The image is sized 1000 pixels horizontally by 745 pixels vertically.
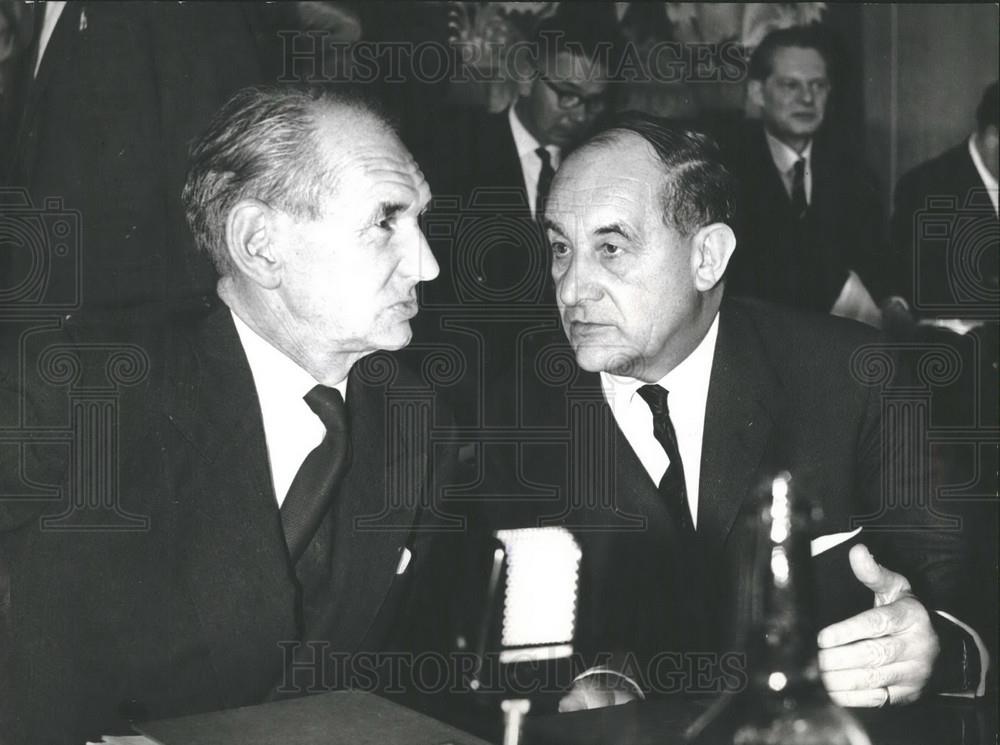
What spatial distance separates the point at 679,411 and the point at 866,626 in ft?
2.24

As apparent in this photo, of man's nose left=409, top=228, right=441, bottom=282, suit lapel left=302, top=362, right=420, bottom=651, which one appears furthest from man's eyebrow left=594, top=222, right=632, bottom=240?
suit lapel left=302, top=362, right=420, bottom=651

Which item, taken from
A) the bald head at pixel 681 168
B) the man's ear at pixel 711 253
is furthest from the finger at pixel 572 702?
the bald head at pixel 681 168

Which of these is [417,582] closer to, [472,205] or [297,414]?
[297,414]

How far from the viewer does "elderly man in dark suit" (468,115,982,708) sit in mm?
2740

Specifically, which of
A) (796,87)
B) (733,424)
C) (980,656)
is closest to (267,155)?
(733,424)

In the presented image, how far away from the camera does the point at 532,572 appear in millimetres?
2738

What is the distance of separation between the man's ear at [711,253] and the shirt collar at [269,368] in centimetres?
100

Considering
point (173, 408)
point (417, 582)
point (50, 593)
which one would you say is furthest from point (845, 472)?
point (50, 593)

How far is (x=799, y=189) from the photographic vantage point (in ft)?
9.72

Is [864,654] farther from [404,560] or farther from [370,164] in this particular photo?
[370,164]

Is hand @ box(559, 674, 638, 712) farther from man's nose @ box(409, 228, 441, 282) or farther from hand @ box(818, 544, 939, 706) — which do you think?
man's nose @ box(409, 228, 441, 282)

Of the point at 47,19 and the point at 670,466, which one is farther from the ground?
the point at 47,19

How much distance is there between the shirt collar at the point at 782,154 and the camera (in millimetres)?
2936

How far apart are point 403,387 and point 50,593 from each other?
88 cm
